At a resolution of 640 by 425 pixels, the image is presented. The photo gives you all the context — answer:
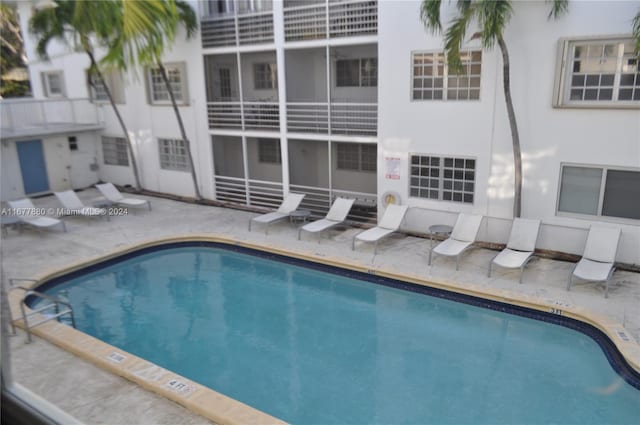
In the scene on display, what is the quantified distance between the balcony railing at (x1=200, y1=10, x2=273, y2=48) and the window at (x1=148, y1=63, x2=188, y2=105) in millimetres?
1556

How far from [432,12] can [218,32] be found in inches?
306

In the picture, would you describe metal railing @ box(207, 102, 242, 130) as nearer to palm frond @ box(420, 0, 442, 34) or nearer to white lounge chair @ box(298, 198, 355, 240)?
white lounge chair @ box(298, 198, 355, 240)

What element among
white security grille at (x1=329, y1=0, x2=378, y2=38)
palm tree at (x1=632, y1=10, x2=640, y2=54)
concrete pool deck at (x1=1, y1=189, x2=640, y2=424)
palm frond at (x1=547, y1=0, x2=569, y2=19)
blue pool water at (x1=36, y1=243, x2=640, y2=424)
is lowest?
blue pool water at (x1=36, y1=243, x2=640, y2=424)

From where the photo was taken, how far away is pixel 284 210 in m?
14.3

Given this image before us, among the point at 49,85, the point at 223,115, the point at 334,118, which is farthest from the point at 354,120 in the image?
the point at 49,85

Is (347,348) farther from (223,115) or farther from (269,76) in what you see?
(269,76)

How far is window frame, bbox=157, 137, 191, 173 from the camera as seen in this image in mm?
17609

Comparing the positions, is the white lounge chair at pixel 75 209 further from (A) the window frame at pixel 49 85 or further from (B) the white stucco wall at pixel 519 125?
(B) the white stucco wall at pixel 519 125

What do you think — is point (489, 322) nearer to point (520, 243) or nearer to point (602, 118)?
point (520, 243)

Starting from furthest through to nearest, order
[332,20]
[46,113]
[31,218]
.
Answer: [46,113], [31,218], [332,20]

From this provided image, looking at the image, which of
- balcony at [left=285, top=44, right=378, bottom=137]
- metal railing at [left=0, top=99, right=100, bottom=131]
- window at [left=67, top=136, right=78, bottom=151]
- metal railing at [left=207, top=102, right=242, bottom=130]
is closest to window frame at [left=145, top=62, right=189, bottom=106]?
metal railing at [left=207, top=102, right=242, bottom=130]

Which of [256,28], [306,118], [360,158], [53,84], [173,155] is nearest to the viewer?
[256,28]

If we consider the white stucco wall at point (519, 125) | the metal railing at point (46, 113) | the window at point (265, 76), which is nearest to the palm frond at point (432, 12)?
the white stucco wall at point (519, 125)

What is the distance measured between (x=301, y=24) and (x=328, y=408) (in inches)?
421
